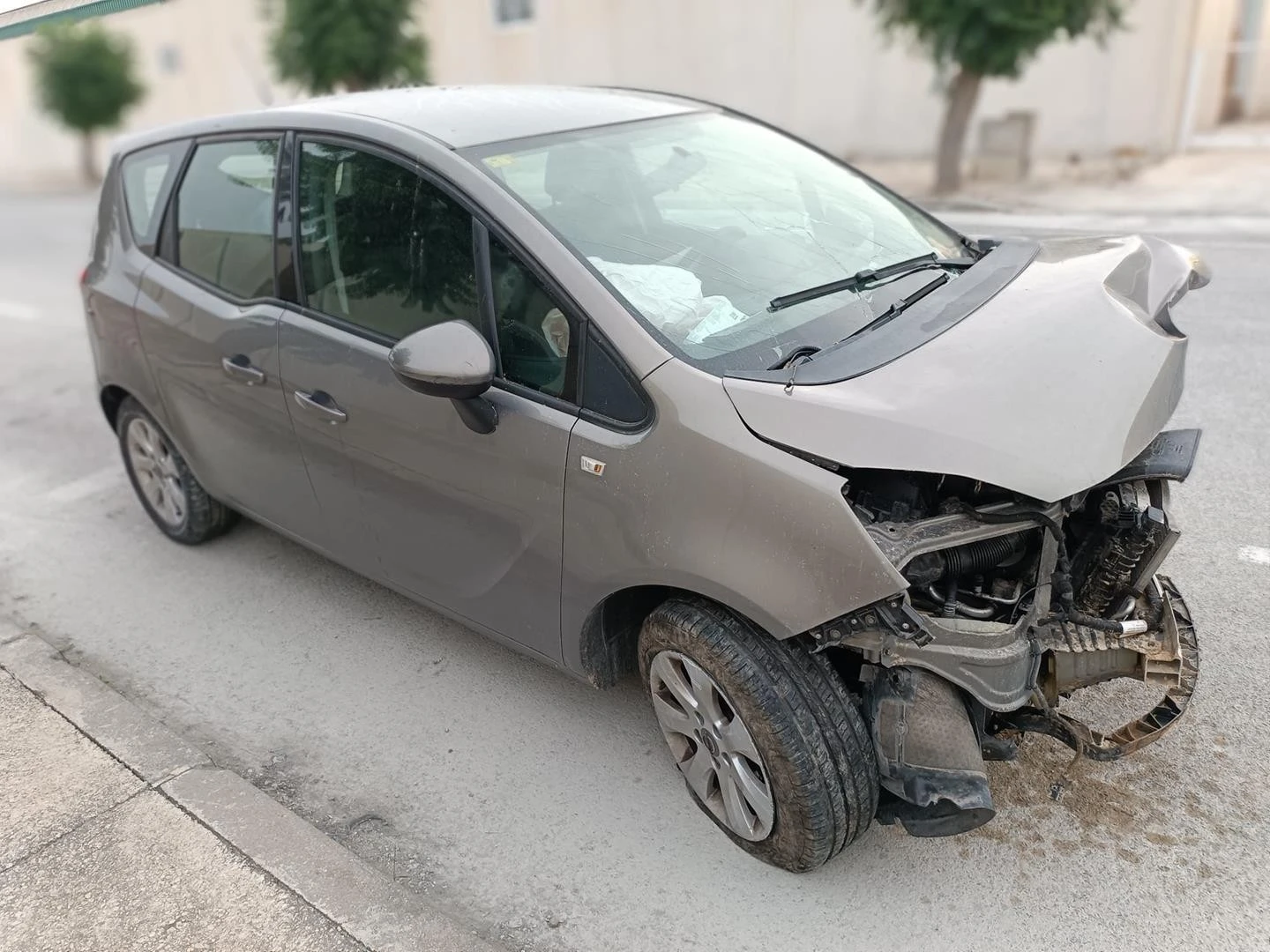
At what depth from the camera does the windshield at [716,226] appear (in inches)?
111

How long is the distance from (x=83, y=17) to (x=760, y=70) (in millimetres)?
14757

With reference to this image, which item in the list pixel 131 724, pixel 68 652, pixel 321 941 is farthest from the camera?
pixel 68 652

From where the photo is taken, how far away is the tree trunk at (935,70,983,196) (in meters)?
11.3

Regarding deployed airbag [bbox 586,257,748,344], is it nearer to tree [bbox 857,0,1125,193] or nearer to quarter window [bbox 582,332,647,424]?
quarter window [bbox 582,332,647,424]

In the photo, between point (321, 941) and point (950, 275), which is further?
point (950, 275)

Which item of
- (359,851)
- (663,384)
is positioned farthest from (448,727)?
(663,384)

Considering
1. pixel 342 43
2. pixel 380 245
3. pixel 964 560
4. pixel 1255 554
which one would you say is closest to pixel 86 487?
pixel 380 245

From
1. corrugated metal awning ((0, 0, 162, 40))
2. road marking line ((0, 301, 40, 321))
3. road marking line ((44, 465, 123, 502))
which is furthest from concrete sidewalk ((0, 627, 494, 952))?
road marking line ((0, 301, 40, 321))

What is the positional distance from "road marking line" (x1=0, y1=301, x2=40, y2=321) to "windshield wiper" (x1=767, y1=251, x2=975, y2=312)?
9.25 meters

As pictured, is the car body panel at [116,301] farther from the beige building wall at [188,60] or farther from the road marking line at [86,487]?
the beige building wall at [188,60]

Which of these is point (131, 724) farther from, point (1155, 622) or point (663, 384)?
point (1155, 622)

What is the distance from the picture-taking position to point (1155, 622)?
2635 millimetres

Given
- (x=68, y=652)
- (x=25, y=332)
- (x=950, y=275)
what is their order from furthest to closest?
(x=25, y=332) → (x=68, y=652) → (x=950, y=275)

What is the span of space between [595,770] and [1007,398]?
1.64 metres
